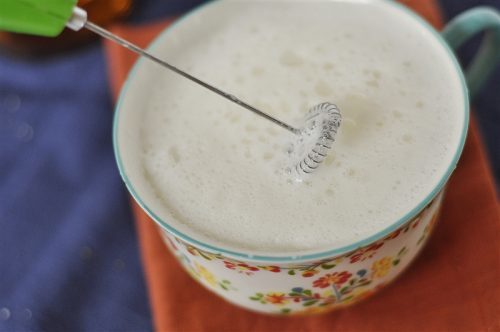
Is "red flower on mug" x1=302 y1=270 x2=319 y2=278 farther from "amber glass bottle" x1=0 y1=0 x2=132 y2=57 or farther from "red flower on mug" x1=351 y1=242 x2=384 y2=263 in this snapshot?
"amber glass bottle" x1=0 y1=0 x2=132 y2=57

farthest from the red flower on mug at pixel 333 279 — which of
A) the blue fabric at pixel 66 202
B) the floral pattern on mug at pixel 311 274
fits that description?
the blue fabric at pixel 66 202

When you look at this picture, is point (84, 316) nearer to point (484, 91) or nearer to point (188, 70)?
point (188, 70)

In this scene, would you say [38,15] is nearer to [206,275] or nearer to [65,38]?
[206,275]

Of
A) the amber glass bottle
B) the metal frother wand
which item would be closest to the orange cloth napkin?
the metal frother wand

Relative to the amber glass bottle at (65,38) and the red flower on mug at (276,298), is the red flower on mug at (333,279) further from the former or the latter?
the amber glass bottle at (65,38)

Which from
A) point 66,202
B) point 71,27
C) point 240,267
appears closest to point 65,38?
point 66,202

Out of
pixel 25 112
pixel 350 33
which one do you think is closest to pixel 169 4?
pixel 25 112
